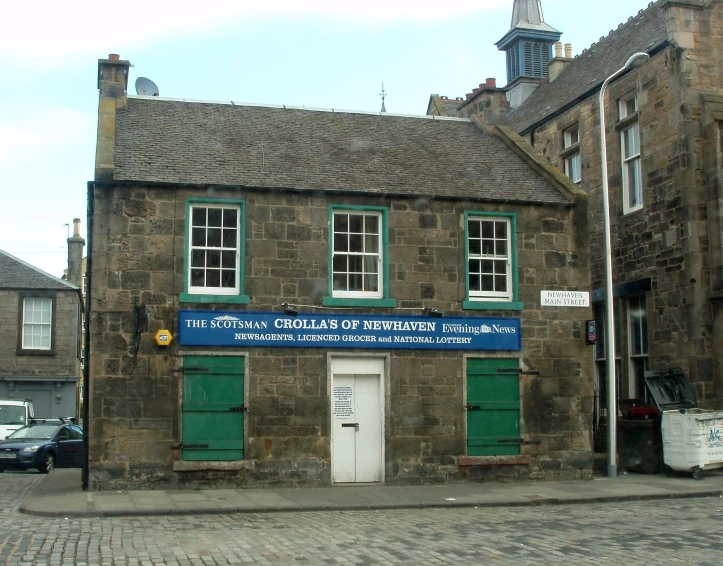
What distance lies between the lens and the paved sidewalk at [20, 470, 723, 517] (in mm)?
13516

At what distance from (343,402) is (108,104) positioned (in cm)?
773

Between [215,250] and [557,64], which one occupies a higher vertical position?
[557,64]

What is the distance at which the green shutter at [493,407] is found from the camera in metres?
17.5

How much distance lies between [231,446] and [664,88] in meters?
13.3

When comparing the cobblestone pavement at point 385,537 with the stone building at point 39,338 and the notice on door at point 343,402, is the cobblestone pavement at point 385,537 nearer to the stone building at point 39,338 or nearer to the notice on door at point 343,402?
the notice on door at point 343,402

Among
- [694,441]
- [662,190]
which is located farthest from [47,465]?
[662,190]

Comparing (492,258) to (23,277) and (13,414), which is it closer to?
(13,414)

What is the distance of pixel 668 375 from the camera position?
20.1 m

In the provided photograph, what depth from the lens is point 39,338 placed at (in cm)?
3875

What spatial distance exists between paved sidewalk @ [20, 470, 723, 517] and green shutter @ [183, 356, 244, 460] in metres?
0.76

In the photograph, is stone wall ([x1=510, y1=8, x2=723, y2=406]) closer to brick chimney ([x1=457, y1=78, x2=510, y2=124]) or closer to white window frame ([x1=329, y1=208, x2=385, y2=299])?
brick chimney ([x1=457, y1=78, x2=510, y2=124])

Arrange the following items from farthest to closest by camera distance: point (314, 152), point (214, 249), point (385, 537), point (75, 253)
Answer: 1. point (75, 253)
2. point (314, 152)
3. point (214, 249)
4. point (385, 537)

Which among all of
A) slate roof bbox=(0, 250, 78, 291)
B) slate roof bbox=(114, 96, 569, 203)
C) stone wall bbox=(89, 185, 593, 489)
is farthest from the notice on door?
slate roof bbox=(0, 250, 78, 291)

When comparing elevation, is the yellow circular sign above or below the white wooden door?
above
